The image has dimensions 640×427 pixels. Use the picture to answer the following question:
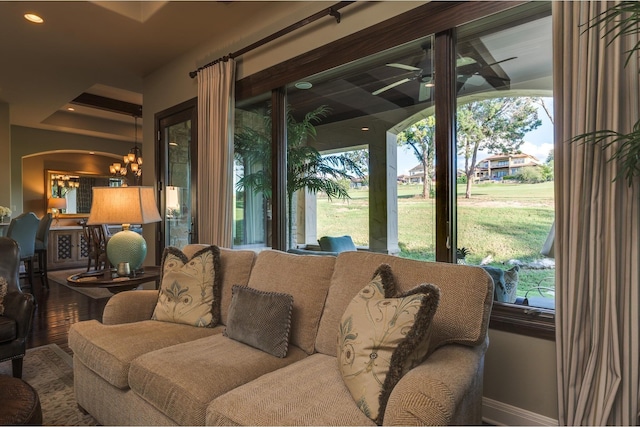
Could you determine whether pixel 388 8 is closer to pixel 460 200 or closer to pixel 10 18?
pixel 460 200

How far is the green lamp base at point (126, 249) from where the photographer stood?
2676 mm

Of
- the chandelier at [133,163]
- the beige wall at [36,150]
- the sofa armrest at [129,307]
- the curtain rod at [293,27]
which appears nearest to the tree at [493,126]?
the curtain rod at [293,27]

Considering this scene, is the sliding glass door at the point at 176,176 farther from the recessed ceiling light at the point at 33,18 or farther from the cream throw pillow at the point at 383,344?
the cream throw pillow at the point at 383,344

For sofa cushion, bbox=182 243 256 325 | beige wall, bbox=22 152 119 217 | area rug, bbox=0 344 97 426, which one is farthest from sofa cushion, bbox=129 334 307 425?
beige wall, bbox=22 152 119 217

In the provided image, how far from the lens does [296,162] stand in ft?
10.5

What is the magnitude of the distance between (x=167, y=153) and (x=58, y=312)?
2.19 metres

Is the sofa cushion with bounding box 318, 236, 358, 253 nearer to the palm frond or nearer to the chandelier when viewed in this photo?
the palm frond

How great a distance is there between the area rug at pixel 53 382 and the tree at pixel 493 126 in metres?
2.61

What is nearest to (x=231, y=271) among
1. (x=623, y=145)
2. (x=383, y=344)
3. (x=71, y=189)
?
(x=383, y=344)

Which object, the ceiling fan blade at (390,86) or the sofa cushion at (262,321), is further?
the ceiling fan blade at (390,86)

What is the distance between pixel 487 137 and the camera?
211 centimetres

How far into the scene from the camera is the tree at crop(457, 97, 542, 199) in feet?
6.47

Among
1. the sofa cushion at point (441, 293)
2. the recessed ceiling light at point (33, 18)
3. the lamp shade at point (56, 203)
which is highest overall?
the recessed ceiling light at point (33, 18)

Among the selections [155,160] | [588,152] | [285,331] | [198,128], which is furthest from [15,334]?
[588,152]
